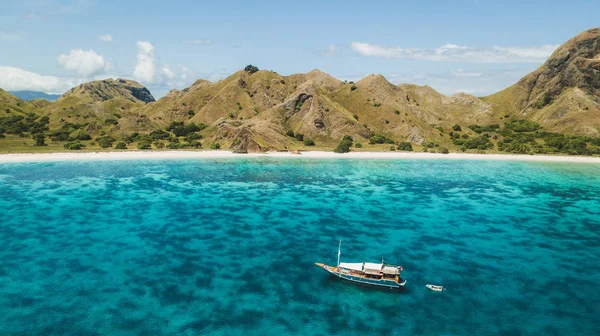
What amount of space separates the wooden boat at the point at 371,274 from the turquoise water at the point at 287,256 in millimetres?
752

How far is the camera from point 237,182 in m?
77.4

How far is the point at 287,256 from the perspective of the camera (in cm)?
3662

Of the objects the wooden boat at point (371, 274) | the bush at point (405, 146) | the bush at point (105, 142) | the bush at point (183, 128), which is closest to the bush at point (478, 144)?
the bush at point (405, 146)

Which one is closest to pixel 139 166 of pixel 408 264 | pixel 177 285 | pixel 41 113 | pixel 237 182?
pixel 237 182

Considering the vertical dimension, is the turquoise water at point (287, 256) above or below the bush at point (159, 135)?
below

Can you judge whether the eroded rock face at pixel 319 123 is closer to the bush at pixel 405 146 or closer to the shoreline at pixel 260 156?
the shoreline at pixel 260 156

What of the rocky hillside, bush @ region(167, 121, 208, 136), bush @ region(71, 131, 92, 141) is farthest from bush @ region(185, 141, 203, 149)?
bush @ region(71, 131, 92, 141)

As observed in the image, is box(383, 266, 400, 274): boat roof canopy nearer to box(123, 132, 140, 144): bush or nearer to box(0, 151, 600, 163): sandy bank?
box(0, 151, 600, 163): sandy bank

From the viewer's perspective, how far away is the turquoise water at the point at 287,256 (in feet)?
82.7

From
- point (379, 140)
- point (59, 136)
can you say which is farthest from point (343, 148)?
point (59, 136)

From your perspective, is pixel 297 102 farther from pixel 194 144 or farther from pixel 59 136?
pixel 59 136

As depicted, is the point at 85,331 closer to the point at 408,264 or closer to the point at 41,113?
the point at 408,264

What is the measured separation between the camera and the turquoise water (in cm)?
2522

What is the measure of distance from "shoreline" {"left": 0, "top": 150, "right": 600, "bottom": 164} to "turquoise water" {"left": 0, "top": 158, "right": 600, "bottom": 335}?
41.0 m
